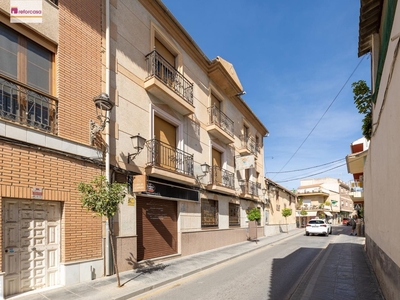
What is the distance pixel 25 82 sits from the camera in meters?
6.54

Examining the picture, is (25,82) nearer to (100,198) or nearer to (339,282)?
(100,198)

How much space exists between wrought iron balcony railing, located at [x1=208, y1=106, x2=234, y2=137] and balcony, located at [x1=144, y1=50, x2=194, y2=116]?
7.96 feet

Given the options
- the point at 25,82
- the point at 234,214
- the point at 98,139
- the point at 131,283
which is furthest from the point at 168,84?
the point at 234,214

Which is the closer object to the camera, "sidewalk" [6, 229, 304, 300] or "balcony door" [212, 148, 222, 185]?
"sidewalk" [6, 229, 304, 300]

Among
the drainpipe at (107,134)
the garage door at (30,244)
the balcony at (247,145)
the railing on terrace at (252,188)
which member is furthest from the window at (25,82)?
the railing on terrace at (252,188)

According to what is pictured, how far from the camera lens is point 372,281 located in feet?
24.8

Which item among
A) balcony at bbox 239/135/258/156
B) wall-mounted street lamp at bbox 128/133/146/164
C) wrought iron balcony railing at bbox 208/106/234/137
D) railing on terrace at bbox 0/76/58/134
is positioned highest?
wrought iron balcony railing at bbox 208/106/234/137

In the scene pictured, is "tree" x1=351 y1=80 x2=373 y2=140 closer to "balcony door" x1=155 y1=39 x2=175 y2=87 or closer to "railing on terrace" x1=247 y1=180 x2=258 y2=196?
"balcony door" x1=155 y1=39 x2=175 y2=87

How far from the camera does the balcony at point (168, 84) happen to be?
34.3 ft

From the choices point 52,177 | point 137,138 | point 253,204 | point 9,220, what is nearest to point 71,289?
point 9,220

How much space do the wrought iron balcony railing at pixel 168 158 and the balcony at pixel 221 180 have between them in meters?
2.36

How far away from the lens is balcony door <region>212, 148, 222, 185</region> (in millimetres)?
15593

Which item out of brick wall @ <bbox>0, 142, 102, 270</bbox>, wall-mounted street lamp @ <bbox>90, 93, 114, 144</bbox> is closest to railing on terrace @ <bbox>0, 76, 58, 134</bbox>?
brick wall @ <bbox>0, 142, 102, 270</bbox>

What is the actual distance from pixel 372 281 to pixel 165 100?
882 cm
